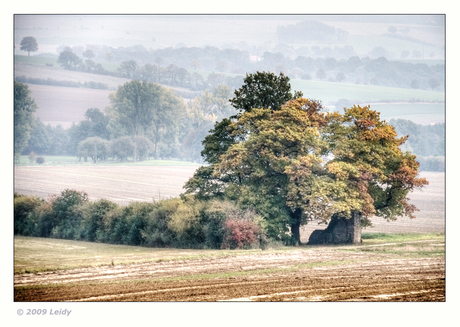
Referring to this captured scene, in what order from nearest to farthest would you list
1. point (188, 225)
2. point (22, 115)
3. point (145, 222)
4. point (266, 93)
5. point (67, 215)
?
point (188, 225), point (145, 222), point (266, 93), point (67, 215), point (22, 115)

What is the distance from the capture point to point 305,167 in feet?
140

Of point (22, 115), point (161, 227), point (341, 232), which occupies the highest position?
point (22, 115)

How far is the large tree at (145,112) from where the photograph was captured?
125 meters

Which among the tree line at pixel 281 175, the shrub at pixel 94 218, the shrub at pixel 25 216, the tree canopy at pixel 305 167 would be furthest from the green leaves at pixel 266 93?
the shrub at pixel 25 216

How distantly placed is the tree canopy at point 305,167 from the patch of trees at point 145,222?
1.97 meters

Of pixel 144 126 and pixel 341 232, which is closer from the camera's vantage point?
pixel 341 232

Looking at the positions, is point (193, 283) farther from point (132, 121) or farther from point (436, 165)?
point (132, 121)

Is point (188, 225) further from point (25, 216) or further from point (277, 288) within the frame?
point (25, 216)

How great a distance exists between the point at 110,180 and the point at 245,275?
7262 cm

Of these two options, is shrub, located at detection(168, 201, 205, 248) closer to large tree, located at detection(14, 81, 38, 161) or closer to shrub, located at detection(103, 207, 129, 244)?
shrub, located at detection(103, 207, 129, 244)

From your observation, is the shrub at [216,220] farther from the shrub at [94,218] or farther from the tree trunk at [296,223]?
the shrub at [94,218]

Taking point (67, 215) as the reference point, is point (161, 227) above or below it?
below

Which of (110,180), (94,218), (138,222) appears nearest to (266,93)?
(138,222)

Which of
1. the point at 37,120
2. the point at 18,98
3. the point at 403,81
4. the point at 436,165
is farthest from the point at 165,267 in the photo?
the point at 403,81
